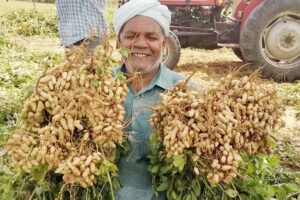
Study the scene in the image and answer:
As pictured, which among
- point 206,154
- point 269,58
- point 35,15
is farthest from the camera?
Result: point 35,15

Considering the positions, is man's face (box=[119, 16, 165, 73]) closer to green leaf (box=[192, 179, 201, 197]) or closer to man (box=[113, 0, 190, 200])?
man (box=[113, 0, 190, 200])

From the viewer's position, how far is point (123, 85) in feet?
5.29

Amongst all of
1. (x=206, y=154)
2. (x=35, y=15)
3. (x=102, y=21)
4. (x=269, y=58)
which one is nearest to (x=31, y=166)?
(x=206, y=154)

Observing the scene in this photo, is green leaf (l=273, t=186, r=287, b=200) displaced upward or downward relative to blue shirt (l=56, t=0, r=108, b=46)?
downward

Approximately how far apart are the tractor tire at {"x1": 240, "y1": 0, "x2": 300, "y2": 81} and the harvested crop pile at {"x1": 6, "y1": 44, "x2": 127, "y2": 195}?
4033 mm

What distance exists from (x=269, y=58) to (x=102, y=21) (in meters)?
2.85

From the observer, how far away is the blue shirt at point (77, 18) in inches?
131

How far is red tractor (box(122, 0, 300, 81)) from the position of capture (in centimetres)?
535

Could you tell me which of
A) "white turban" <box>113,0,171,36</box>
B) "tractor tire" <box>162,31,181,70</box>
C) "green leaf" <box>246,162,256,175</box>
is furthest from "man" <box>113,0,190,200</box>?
"tractor tire" <box>162,31,181,70</box>

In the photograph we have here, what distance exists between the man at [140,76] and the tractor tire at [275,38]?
11.6 feet

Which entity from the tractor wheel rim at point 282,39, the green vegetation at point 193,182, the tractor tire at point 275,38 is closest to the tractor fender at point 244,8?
the tractor tire at point 275,38

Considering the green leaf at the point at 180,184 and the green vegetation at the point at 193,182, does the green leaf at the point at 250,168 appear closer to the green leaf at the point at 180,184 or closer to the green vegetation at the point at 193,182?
the green vegetation at the point at 193,182

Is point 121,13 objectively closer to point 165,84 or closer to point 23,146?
point 165,84

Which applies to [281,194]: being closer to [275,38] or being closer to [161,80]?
[161,80]
